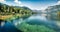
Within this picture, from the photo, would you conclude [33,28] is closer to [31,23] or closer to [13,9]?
[31,23]

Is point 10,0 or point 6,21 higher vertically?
point 10,0

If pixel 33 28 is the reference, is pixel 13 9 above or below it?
above

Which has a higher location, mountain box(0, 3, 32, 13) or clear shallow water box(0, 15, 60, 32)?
mountain box(0, 3, 32, 13)

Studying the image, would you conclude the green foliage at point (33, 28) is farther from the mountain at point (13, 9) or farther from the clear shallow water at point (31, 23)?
the mountain at point (13, 9)

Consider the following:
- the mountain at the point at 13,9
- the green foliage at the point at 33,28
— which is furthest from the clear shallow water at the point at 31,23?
the mountain at the point at 13,9

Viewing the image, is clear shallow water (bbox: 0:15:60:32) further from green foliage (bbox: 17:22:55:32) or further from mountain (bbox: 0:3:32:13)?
mountain (bbox: 0:3:32:13)

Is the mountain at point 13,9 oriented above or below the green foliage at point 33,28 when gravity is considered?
above

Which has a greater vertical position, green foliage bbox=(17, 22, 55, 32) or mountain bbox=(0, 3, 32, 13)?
mountain bbox=(0, 3, 32, 13)

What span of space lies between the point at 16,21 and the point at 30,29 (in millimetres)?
278

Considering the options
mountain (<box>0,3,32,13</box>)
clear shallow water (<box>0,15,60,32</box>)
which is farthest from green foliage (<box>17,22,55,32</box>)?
mountain (<box>0,3,32,13</box>)

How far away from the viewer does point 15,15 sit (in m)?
2.00

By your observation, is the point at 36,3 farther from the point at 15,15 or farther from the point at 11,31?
the point at 11,31

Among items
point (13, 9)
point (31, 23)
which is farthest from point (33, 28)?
point (13, 9)

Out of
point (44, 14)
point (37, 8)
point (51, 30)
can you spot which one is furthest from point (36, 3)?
point (51, 30)
